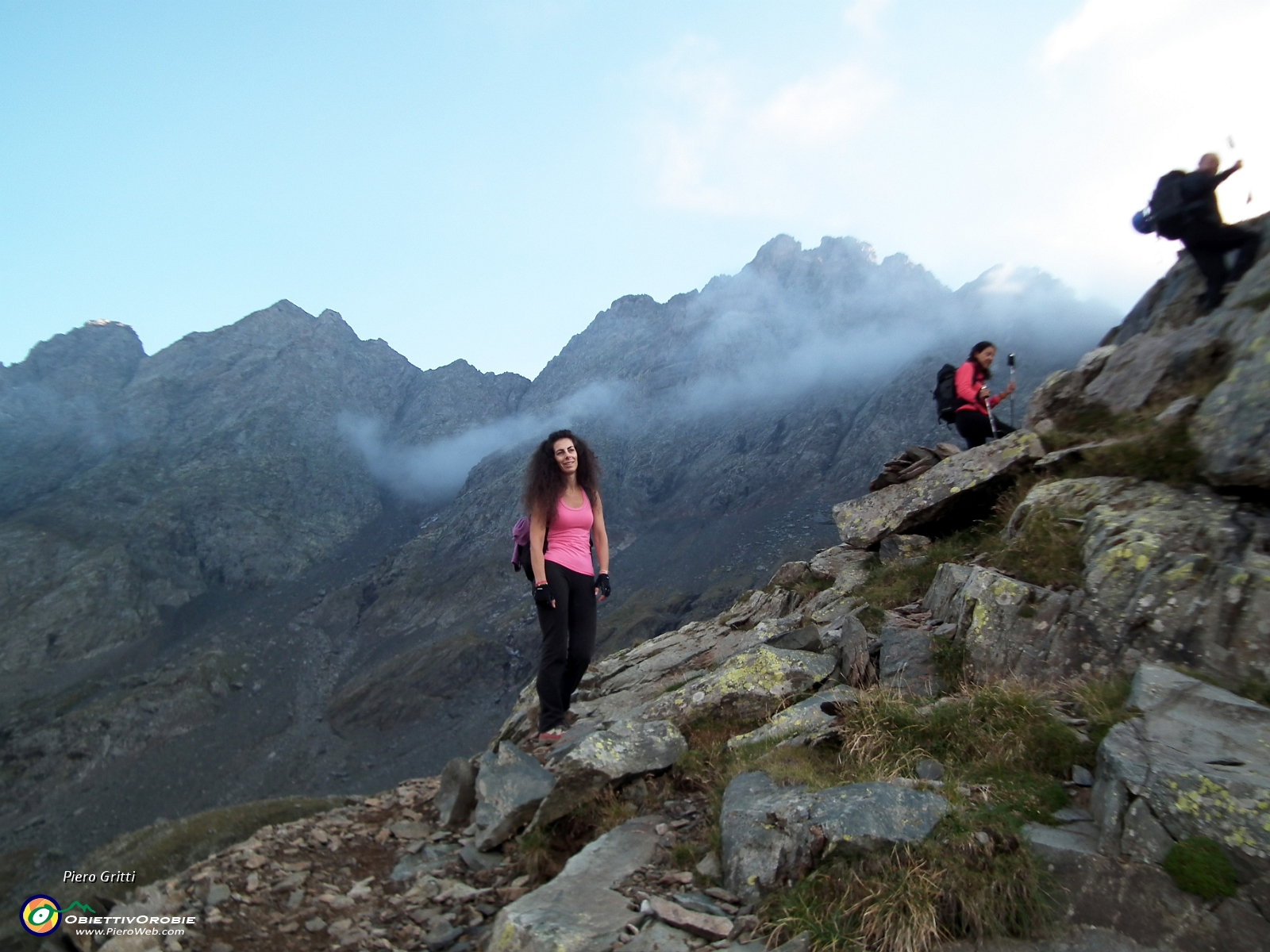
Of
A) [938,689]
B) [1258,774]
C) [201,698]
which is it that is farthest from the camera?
[201,698]

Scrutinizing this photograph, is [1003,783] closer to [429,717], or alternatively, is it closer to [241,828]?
[241,828]

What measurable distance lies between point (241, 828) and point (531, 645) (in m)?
149

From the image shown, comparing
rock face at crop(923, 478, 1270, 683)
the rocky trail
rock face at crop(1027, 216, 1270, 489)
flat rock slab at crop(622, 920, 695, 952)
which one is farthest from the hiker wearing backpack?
flat rock slab at crop(622, 920, 695, 952)

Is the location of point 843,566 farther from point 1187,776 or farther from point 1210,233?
point 1187,776

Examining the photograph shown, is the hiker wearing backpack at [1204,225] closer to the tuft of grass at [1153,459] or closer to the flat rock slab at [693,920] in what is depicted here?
the tuft of grass at [1153,459]

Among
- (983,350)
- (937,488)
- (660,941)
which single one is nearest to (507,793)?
(660,941)

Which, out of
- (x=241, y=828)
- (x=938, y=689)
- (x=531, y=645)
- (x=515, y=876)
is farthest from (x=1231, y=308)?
(x=531, y=645)

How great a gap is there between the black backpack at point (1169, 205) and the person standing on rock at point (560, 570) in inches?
378

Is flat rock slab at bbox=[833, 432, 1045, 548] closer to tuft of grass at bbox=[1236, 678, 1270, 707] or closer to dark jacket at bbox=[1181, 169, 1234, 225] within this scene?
dark jacket at bbox=[1181, 169, 1234, 225]

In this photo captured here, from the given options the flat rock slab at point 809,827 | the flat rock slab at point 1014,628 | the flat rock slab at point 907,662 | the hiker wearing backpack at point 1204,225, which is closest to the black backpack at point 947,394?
the hiker wearing backpack at point 1204,225

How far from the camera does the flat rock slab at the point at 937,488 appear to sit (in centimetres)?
1059

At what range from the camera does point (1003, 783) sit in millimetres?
4773

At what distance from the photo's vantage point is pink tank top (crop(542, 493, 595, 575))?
802 centimetres

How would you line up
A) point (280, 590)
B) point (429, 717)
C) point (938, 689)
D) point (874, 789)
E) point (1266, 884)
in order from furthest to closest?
point (280, 590)
point (429, 717)
point (938, 689)
point (874, 789)
point (1266, 884)
